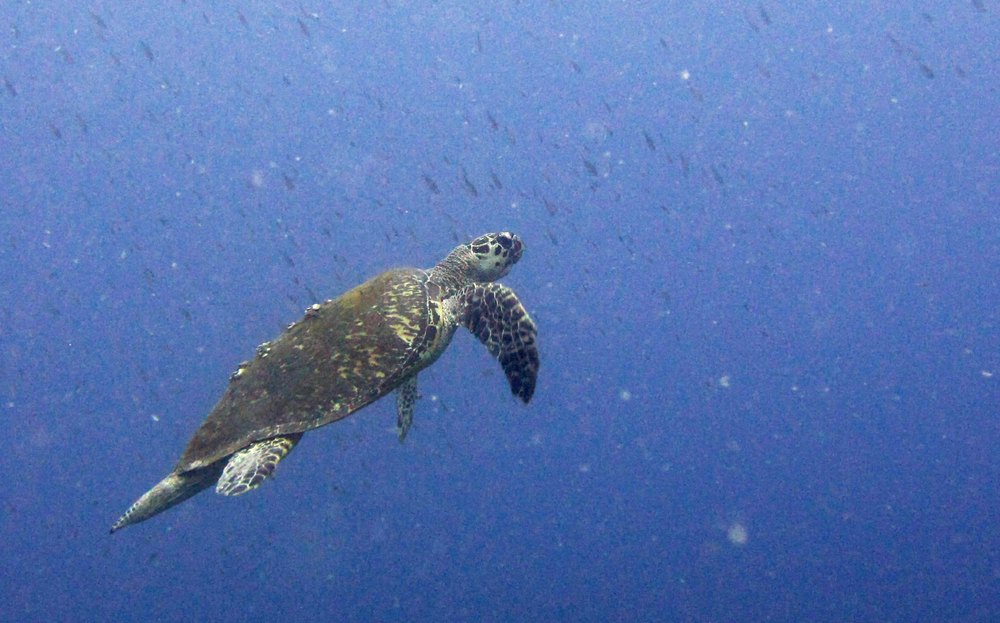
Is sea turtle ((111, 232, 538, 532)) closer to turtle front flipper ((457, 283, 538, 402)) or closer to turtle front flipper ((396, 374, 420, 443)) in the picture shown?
turtle front flipper ((457, 283, 538, 402))

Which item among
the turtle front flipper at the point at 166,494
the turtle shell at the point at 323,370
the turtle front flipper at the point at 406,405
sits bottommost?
the turtle front flipper at the point at 406,405

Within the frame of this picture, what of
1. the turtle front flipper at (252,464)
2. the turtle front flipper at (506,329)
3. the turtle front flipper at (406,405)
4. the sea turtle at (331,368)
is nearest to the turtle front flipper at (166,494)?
the sea turtle at (331,368)

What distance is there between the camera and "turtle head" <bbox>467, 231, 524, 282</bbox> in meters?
7.43

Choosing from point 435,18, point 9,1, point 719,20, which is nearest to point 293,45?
point 435,18

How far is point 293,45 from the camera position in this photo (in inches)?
2216

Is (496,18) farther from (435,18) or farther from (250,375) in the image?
(250,375)

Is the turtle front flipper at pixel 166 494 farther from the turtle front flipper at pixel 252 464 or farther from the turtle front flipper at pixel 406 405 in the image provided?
the turtle front flipper at pixel 406 405

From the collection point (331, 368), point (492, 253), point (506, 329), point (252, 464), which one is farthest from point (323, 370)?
point (492, 253)

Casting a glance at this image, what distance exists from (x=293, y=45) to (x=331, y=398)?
194ft

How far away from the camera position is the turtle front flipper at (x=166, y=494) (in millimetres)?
4992

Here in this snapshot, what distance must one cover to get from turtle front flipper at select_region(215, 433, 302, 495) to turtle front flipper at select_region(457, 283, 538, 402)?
1920 mm

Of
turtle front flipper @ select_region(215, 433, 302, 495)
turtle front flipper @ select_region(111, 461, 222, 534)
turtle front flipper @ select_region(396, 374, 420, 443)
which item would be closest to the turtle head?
turtle front flipper @ select_region(396, 374, 420, 443)

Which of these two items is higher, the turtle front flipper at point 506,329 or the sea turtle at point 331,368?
the sea turtle at point 331,368

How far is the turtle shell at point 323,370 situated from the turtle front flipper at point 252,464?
0.08 m
